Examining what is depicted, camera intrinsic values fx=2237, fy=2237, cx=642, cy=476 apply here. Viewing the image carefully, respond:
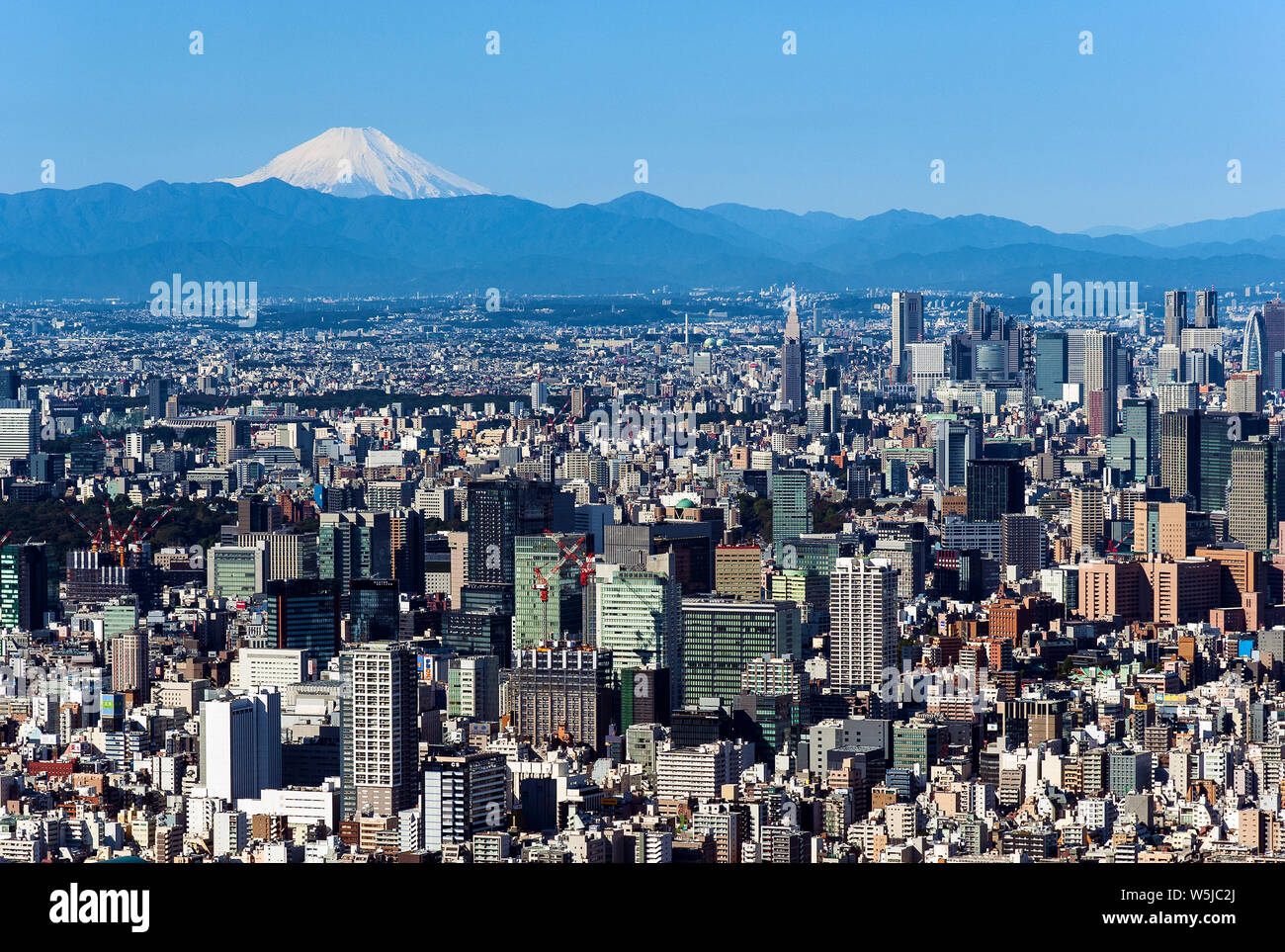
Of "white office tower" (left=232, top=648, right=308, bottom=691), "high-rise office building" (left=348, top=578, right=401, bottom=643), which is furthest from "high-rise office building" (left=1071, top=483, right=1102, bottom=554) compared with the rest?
"white office tower" (left=232, top=648, right=308, bottom=691)

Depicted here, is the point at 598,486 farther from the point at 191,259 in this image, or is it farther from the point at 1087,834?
the point at 1087,834

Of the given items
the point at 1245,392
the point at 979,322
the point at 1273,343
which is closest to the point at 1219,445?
the point at 1245,392

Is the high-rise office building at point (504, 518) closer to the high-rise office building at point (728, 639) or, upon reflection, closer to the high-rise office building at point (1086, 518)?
the high-rise office building at point (728, 639)

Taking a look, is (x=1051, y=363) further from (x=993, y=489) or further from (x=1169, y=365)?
(x=993, y=489)

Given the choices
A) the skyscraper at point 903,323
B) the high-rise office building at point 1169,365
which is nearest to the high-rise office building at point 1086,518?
the skyscraper at point 903,323
